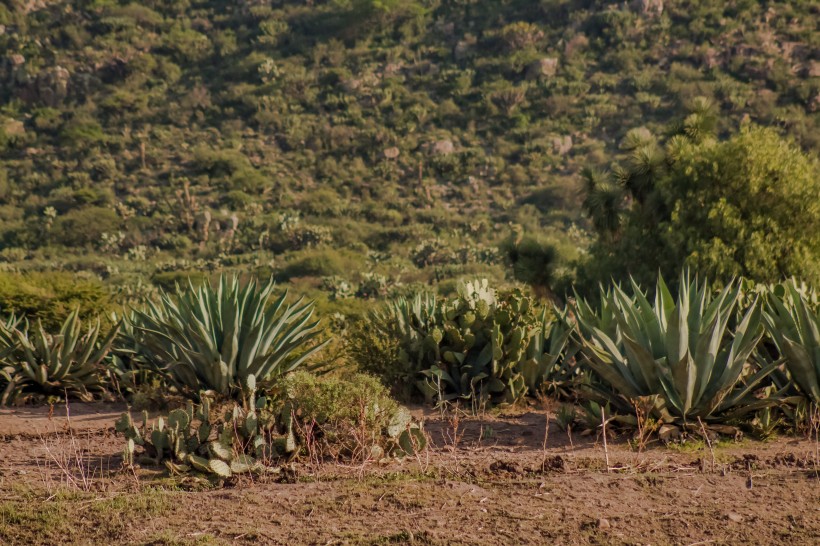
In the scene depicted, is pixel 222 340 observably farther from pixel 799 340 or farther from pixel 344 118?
pixel 344 118

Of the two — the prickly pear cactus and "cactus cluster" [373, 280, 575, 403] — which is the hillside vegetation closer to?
Result: "cactus cluster" [373, 280, 575, 403]

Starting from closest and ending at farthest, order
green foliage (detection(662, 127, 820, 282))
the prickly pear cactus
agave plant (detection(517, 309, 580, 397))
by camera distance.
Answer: the prickly pear cactus, agave plant (detection(517, 309, 580, 397)), green foliage (detection(662, 127, 820, 282))

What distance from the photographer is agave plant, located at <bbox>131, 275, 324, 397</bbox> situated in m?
7.47

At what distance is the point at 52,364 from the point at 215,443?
12.7 feet

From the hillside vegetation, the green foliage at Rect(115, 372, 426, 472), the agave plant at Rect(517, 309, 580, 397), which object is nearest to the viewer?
the green foliage at Rect(115, 372, 426, 472)

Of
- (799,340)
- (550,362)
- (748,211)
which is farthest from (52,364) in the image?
(748,211)

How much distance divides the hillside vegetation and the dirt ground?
92.5ft

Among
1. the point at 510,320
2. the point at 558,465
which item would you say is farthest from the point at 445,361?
the point at 558,465

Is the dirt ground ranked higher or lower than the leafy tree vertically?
higher

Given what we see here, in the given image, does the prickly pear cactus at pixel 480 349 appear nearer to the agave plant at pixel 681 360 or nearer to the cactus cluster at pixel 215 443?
the agave plant at pixel 681 360

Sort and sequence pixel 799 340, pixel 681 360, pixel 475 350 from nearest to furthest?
pixel 681 360
pixel 799 340
pixel 475 350

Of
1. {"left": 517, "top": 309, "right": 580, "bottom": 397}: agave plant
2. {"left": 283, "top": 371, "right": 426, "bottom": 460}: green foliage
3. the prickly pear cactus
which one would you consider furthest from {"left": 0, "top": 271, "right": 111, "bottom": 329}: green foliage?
{"left": 283, "top": 371, "right": 426, "bottom": 460}: green foliage

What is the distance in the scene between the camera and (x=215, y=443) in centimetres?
547

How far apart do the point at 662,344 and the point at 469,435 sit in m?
1.58
